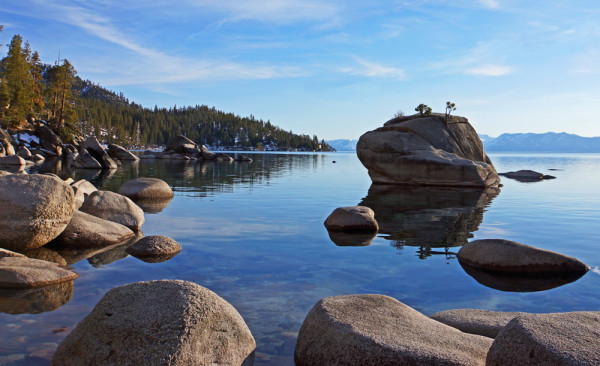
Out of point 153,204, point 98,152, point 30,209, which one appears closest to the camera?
point 30,209

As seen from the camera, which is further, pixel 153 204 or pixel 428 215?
pixel 153 204

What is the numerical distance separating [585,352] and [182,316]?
3.99 meters

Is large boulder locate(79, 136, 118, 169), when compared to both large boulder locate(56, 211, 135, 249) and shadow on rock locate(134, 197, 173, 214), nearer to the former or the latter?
shadow on rock locate(134, 197, 173, 214)

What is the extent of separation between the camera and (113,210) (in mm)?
13219

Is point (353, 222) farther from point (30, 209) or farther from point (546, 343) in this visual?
point (546, 343)

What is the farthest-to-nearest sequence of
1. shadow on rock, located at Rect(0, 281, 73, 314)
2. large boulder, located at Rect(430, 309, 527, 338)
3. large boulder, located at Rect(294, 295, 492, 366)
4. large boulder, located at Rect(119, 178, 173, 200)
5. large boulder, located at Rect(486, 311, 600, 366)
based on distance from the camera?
1. large boulder, located at Rect(119, 178, 173, 200)
2. shadow on rock, located at Rect(0, 281, 73, 314)
3. large boulder, located at Rect(430, 309, 527, 338)
4. large boulder, located at Rect(294, 295, 492, 366)
5. large boulder, located at Rect(486, 311, 600, 366)

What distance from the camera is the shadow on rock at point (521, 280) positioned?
8.67m

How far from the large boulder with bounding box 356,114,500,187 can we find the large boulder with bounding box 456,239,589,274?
20.5 meters

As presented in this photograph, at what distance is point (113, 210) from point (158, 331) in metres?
9.77

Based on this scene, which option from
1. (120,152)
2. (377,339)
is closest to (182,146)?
(120,152)

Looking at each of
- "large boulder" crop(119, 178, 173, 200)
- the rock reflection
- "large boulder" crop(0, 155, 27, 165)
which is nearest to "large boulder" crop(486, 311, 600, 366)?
the rock reflection

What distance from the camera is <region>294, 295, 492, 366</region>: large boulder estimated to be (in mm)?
4633

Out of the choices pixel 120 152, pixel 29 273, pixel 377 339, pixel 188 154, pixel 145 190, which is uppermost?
pixel 120 152

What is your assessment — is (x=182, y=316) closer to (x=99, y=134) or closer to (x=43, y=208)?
(x=43, y=208)
